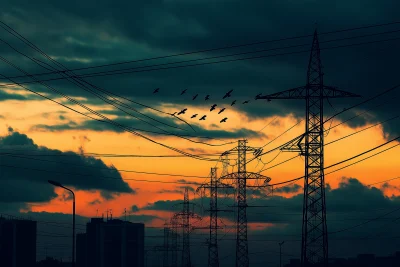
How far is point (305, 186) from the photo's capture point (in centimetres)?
7056

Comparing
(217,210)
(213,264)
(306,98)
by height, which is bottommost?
(213,264)

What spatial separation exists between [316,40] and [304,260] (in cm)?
1969

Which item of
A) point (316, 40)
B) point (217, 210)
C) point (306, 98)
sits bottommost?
point (217, 210)

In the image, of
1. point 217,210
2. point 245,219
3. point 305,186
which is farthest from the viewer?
point 217,210

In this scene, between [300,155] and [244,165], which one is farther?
[244,165]

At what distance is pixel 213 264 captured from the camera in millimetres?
119000

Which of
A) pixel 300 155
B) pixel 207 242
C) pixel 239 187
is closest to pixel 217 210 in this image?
pixel 207 242

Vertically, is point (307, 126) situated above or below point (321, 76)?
below

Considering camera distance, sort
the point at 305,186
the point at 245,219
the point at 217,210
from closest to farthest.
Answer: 1. the point at 305,186
2. the point at 245,219
3. the point at 217,210

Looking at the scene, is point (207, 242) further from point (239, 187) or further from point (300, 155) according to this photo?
point (300, 155)

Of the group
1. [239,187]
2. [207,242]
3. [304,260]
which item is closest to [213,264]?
[207,242]

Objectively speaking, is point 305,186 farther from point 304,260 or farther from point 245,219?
point 245,219

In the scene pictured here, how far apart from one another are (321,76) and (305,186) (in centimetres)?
1056

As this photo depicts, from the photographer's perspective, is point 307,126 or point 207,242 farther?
point 207,242
